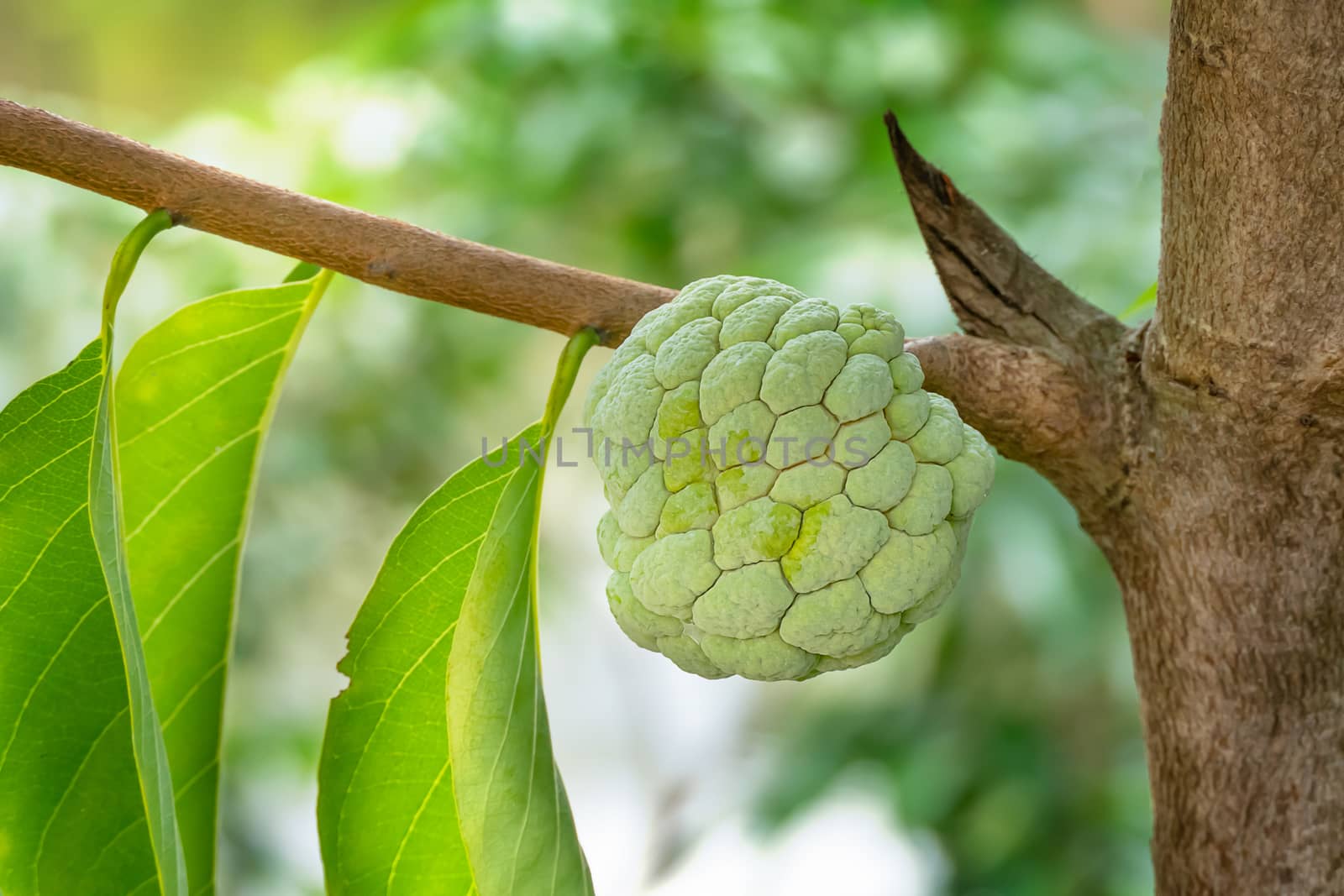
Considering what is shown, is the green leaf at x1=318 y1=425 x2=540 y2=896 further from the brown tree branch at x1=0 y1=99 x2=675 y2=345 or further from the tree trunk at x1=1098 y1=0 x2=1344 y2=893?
the tree trunk at x1=1098 y1=0 x2=1344 y2=893

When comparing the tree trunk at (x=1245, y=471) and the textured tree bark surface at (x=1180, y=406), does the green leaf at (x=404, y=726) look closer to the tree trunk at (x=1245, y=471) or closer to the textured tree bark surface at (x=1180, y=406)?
the textured tree bark surface at (x=1180, y=406)

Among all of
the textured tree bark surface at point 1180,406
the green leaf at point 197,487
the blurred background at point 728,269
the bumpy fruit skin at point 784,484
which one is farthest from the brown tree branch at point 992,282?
the blurred background at point 728,269

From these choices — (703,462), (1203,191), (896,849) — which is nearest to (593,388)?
(703,462)

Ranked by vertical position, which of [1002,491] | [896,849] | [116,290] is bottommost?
[896,849]

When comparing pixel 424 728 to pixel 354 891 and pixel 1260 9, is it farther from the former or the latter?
pixel 1260 9

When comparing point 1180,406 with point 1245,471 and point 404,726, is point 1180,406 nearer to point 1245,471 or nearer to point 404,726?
point 1245,471
